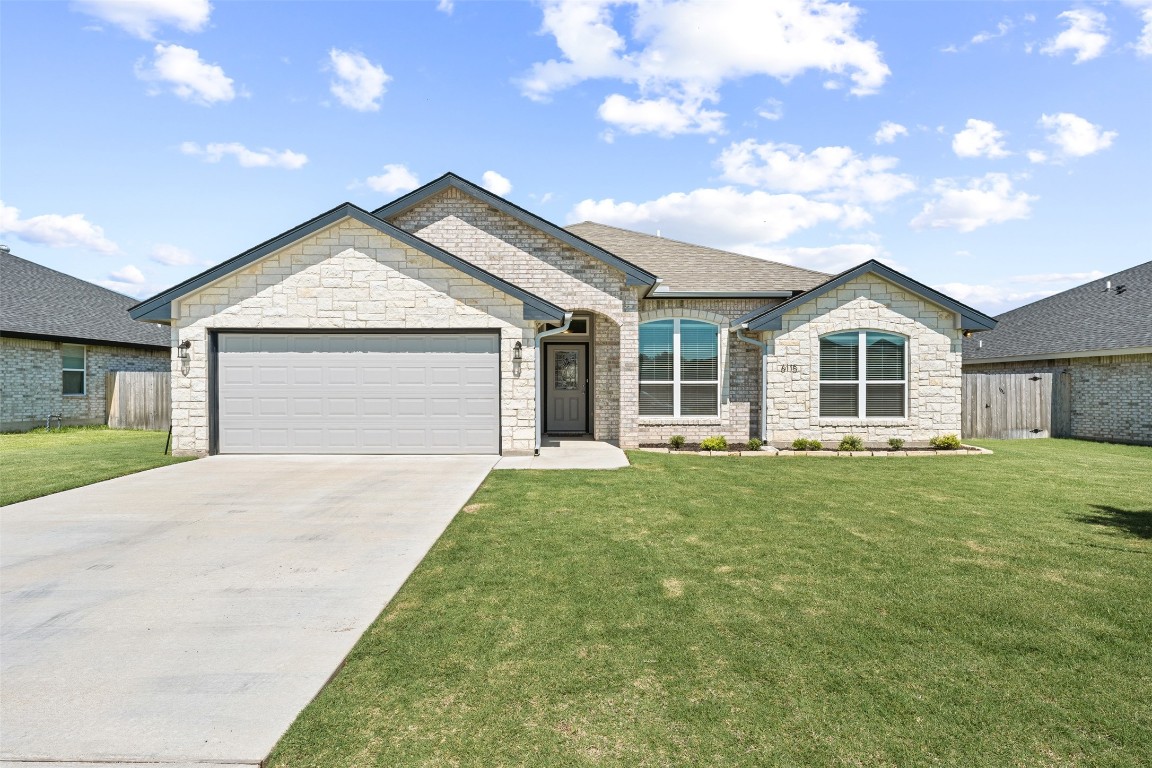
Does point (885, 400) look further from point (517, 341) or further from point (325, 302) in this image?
point (325, 302)

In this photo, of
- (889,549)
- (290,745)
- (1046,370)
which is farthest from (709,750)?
(1046,370)

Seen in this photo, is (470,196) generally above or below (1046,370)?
above

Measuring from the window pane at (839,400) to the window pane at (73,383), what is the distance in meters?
21.7

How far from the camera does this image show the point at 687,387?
14.6 m

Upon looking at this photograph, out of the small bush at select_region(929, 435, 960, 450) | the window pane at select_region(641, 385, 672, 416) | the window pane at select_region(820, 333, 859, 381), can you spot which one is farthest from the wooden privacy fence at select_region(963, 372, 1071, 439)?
the window pane at select_region(641, 385, 672, 416)

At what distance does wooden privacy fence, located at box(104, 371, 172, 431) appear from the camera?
61.6ft

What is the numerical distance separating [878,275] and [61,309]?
963 inches

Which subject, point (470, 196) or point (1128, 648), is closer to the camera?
point (1128, 648)

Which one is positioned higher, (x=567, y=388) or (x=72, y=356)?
(x=72, y=356)

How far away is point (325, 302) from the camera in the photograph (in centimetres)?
1210

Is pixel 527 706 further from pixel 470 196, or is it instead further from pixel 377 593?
pixel 470 196

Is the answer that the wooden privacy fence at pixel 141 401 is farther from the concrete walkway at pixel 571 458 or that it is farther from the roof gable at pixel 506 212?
the concrete walkway at pixel 571 458

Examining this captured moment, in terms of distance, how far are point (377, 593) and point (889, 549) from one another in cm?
475

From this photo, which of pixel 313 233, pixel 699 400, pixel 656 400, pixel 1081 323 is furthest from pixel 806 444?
pixel 1081 323
